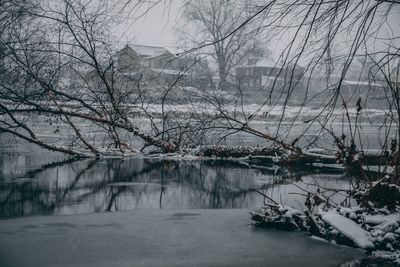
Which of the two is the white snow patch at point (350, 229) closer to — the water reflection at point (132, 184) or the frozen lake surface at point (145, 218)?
the frozen lake surface at point (145, 218)

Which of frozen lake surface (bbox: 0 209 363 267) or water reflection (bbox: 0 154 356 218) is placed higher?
water reflection (bbox: 0 154 356 218)

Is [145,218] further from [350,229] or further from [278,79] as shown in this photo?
[278,79]

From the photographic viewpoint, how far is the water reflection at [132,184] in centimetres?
742

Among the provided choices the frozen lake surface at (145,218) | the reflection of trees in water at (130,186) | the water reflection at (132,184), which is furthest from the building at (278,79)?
the reflection of trees in water at (130,186)

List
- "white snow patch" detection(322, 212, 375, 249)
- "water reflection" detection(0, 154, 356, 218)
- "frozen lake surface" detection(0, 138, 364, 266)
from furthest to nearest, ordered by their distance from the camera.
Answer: "water reflection" detection(0, 154, 356, 218) → "white snow patch" detection(322, 212, 375, 249) → "frozen lake surface" detection(0, 138, 364, 266)

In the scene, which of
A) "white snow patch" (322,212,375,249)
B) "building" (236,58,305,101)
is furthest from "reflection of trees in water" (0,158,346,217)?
"white snow patch" (322,212,375,249)

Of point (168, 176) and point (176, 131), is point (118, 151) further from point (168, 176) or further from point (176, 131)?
point (168, 176)

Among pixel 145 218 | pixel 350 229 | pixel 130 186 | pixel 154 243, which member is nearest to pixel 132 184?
pixel 130 186

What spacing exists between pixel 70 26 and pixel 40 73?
5.52 ft

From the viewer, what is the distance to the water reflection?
24.3ft

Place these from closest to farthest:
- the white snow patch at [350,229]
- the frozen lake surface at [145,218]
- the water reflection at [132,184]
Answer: the frozen lake surface at [145,218] < the white snow patch at [350,229] < the water reflection at [132,184]

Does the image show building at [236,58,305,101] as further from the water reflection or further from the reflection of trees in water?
the reflection of trees in water

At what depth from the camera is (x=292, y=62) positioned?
5348 mm

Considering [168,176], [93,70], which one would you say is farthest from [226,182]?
[93,70]
